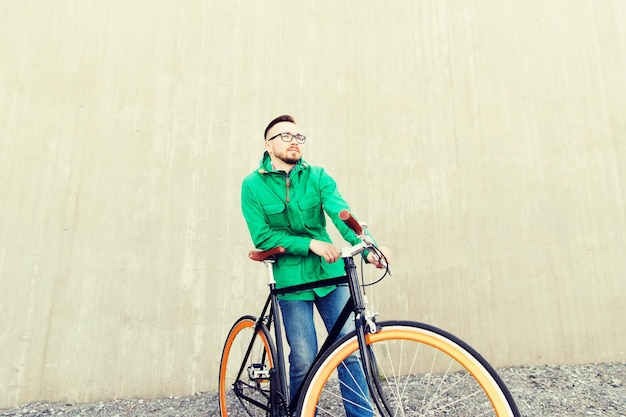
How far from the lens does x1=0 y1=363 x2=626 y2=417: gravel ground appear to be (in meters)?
2.36

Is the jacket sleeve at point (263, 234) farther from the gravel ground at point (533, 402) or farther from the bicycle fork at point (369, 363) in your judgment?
the gravel ground at point (533, 402)

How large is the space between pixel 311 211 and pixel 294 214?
0.08m

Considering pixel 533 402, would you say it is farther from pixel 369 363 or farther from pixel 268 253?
pixel 268 253

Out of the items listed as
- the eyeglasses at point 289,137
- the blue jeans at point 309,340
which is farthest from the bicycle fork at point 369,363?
the eyeglasses at point 289,137

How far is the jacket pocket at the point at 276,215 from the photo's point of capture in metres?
1.70

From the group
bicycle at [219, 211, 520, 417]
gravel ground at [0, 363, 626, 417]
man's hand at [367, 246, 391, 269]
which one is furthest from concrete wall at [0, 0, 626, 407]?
man's hand at [367, 246, 391, 269]

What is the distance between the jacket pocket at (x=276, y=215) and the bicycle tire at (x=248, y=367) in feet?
1.58

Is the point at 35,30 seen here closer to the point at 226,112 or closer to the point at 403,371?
the point at 226,112

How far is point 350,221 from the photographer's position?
1358 millimetres

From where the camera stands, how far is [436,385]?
2.68 metres

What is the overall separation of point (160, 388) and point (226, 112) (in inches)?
79.8

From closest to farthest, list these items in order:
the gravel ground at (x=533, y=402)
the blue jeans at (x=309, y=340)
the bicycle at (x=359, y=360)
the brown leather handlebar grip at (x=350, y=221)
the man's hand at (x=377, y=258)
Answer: the bicycle at (x=359, y=360) → the brown leather handlebar grip at (x=350, y=221) → the man's hand at (x=377, y=258) → the blue jeans at (x=309, y=340) → the gravel ground at (x=533, y=402)

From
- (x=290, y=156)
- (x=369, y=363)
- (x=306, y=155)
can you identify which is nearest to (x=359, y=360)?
(x=369, y=363)

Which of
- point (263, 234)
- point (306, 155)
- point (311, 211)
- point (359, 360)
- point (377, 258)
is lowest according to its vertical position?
point (359, 360)
